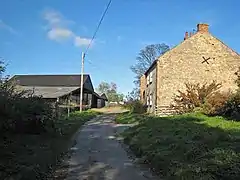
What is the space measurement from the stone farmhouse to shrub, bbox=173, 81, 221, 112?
1905 mm

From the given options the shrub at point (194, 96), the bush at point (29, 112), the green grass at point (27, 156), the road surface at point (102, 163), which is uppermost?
the shrub at point (194, 96)

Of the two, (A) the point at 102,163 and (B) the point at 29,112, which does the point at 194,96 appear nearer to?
(B) the point at 29,112

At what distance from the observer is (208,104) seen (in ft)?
92.8

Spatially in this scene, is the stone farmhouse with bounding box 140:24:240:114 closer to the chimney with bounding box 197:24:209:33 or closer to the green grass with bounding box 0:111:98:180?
the chimney with bounding box 197:24:209:33

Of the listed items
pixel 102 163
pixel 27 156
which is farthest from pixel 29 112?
pixel 102 163

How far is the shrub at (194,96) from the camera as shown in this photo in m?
31.3

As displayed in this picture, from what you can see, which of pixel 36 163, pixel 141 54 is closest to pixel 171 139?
pixel 36 163

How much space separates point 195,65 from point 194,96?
5.76 metres

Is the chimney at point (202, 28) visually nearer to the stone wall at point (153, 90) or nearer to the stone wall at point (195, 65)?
the stone wall at point (195, 65)

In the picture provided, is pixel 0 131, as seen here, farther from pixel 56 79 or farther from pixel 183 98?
pixel 56 79

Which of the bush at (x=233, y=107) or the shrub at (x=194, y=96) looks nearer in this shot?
the bush at (x=233, y=107)

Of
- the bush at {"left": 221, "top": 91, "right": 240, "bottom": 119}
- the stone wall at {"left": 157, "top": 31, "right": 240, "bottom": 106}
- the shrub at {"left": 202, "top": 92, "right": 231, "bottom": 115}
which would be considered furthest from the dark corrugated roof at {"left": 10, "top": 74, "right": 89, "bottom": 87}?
the bush at {"left": 221, "top": 91, "right": 240, "bottom": 119}

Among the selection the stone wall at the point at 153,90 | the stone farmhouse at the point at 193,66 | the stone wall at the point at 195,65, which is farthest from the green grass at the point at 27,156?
the stone wall at the point at 153,90

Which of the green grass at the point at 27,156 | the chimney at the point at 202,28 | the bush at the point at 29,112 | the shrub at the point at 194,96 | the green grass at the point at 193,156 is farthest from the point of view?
the chimney at the point at 202,28
